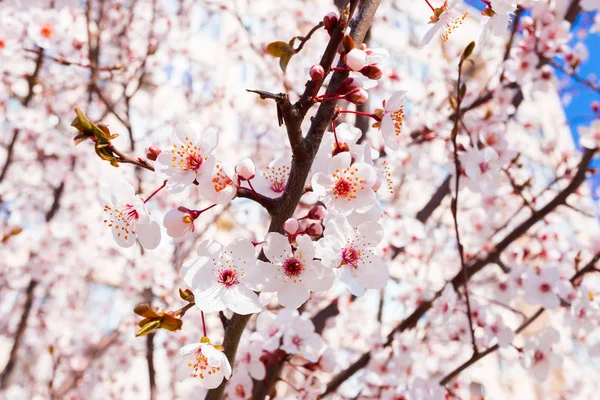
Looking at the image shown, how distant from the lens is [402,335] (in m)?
2.63

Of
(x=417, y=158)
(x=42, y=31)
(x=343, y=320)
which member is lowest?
(x=343, y=320)

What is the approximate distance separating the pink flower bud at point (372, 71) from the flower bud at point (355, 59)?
0.23 ft

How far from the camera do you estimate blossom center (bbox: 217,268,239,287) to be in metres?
1.01

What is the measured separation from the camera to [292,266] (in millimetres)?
1000

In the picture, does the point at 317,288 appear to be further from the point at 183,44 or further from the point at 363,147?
the point at 183,44

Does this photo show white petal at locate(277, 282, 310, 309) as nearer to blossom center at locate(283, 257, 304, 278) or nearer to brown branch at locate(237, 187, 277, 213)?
blossom center at locate(283, 257, 304, 278)

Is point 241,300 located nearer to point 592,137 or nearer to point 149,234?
point 149,234

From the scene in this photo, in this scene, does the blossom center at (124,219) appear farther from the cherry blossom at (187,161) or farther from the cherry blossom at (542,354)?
the cherry blossom at (542,354)

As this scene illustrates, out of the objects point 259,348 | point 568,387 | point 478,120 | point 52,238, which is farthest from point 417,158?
point 568,387

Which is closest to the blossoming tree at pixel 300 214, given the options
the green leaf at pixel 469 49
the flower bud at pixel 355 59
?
the flower bud at pixel 355 59

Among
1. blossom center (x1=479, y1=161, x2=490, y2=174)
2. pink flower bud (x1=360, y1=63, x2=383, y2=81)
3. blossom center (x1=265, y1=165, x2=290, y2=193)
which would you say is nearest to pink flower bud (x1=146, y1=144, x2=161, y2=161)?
blossom center (x1=265, y1=165, x2=290, y2=193)

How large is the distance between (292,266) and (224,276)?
15 centimetres

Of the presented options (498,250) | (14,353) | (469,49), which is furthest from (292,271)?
(14,353)

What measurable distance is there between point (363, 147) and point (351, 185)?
0.43ft
